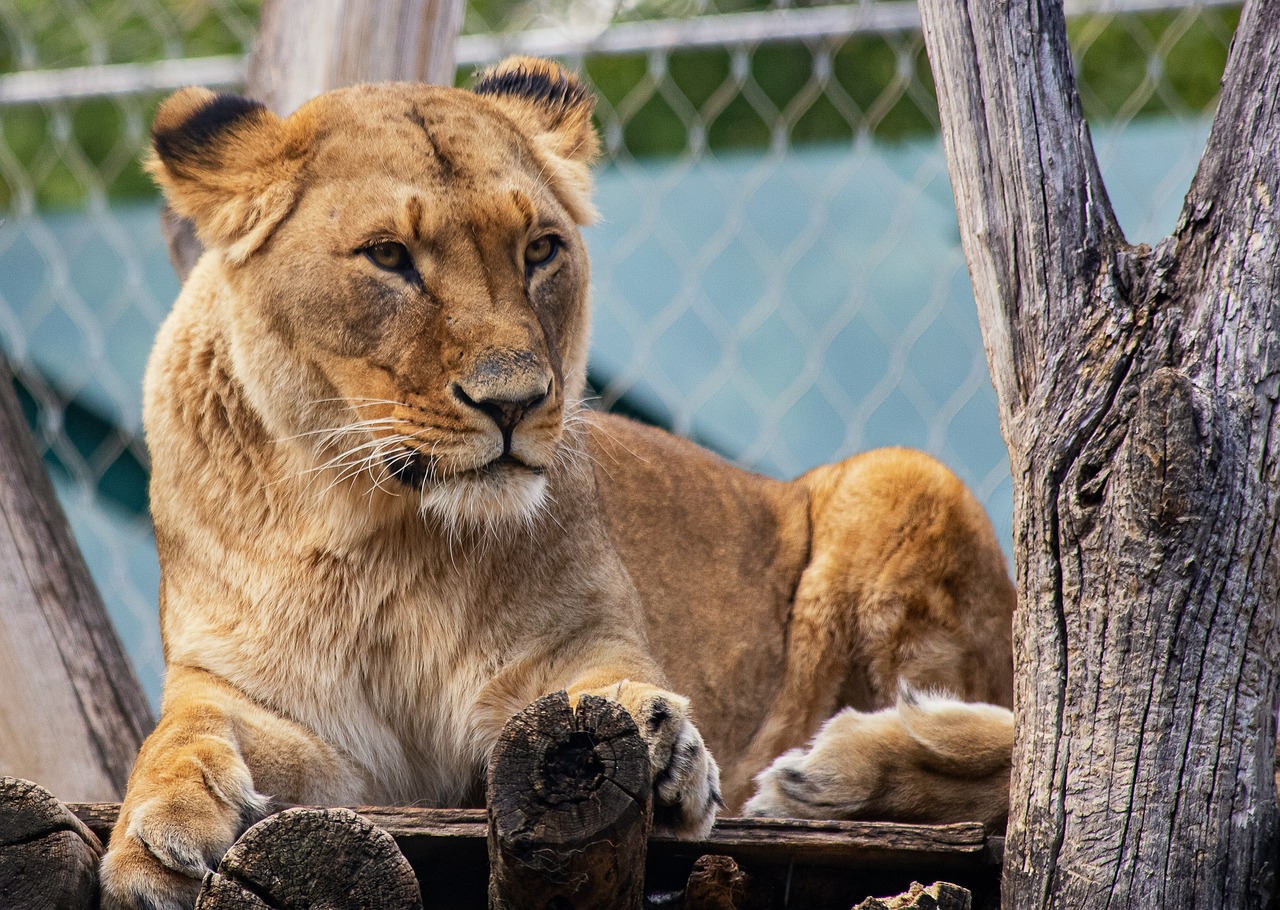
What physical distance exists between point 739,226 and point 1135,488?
94.9 inches

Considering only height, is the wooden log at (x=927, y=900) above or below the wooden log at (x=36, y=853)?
above

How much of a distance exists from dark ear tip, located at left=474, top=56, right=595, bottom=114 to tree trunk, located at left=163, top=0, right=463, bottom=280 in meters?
0.51

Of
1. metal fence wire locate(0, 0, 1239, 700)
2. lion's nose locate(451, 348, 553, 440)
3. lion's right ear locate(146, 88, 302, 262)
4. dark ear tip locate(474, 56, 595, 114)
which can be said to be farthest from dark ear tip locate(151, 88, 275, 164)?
metal fence wire locate(0, 0, 1239, 700)

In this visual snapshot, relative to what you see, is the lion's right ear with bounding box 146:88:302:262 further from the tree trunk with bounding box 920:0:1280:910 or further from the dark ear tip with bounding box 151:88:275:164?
the tree trunk with bounding box 920:0:1280:910

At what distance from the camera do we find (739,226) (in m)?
3.66

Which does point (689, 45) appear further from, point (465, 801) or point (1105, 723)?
point (1105, 723)

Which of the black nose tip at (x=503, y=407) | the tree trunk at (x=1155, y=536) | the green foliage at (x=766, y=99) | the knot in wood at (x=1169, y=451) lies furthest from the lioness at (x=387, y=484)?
the green foliage at (x=766, y=99)

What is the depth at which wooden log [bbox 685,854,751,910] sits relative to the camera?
142cm

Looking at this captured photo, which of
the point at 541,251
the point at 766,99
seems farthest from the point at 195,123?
the point at 766,99

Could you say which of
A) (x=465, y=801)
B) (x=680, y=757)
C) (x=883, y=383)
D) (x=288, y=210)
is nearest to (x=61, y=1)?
(x=883, y=383)

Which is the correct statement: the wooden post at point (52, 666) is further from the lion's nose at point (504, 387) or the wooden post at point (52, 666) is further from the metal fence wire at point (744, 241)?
the metal fence wire at point (744, 241)

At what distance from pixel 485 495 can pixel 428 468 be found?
0.07 m

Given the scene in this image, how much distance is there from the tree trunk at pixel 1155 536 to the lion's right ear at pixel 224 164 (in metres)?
0.93

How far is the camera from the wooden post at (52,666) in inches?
92.1
